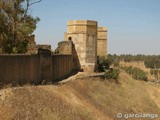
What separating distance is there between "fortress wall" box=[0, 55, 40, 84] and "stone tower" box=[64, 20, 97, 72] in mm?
8519

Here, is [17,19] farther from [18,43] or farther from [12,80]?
[12,80]

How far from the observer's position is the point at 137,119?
18.5 meters

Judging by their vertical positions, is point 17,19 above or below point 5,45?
above

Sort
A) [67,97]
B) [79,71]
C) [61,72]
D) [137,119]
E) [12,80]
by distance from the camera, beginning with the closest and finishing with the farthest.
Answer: [12,80], [67,97], [137,119], [61,72], [79,71]

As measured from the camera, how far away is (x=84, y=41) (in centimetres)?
2566

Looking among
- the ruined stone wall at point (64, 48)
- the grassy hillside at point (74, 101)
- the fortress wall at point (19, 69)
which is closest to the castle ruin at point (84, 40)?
the ruined stone wall at point (64, 48)

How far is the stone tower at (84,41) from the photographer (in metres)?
25.7

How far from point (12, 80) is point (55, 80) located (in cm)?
562

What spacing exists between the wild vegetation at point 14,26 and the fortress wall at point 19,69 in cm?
288

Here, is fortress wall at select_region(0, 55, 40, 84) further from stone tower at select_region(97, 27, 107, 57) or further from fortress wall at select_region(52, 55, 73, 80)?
stone tower at select_region(97, 27, 107, 57)

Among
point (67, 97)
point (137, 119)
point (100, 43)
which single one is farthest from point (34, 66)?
point (100, 43)

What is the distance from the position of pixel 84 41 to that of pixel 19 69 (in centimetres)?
1110

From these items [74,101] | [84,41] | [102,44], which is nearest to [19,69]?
[74,101]

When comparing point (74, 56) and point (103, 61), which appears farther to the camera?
point (103, 61)
